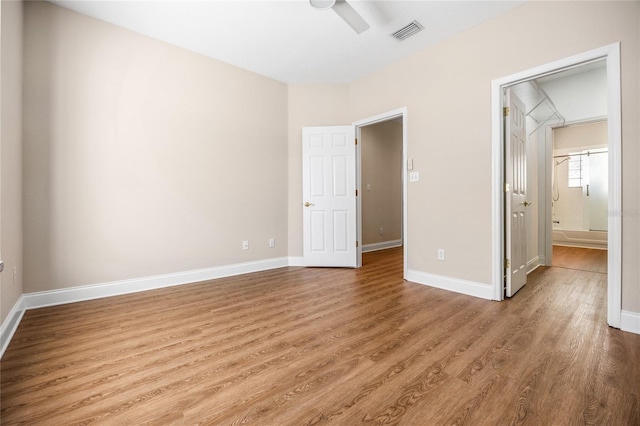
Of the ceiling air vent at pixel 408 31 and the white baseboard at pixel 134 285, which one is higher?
the ceiling air vent at pixel 408 31

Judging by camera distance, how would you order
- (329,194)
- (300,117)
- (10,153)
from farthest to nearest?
(300,117) → (329,194) → (10,153)

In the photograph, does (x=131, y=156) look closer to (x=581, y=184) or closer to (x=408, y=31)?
(x=408, y=31)

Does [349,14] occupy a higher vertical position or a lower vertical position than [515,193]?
higher

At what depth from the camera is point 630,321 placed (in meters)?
2.00

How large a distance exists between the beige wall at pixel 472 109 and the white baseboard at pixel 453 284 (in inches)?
2.5

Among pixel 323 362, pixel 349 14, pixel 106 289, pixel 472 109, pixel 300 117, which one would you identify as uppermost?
pixel 349 14

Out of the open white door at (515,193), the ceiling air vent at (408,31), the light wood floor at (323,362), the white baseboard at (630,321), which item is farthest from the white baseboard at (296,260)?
the white baseboard at (630,321)

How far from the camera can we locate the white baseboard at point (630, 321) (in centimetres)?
198

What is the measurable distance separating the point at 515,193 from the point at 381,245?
3169mm

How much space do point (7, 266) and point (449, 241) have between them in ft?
13.0

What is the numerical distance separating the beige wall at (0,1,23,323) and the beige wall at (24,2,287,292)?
7.2 inches

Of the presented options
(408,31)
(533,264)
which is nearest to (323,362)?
(408,31)

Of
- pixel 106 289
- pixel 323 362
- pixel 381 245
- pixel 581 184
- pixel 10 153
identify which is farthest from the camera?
pixel 581 184

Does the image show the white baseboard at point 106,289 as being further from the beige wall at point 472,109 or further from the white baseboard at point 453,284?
the beige wall at point 472,109
